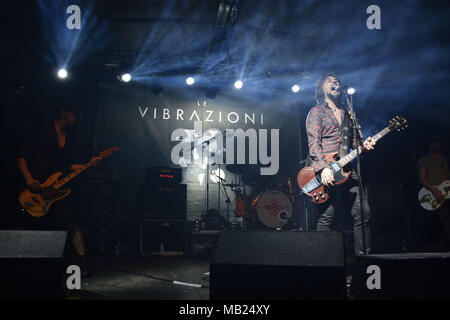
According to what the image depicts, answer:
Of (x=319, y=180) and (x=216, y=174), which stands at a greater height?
(x=216, y=174)

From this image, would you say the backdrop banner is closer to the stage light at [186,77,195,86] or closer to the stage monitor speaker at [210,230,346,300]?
the stage light at [186,77,195,86]

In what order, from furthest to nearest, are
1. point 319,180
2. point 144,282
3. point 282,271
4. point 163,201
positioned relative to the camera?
point 163,201
point 144,282
point 319,180
point 282,271

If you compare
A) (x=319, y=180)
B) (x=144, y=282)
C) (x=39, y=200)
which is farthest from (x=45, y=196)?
(x=319, y=180)

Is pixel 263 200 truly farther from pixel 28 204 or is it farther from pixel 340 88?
pixel 28 204

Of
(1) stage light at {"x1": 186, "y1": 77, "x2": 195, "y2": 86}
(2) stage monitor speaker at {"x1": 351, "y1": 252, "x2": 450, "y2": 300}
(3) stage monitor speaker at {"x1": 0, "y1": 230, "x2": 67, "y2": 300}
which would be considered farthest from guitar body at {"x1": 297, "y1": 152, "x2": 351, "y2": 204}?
(1) stage light at {"x1": 186, "y1": 77, "x2": 195, "y2": 86}

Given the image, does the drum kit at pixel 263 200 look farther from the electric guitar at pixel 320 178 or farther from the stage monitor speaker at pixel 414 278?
the stage monitor speaker at pixel 414 278

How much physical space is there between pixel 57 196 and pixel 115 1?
12.2 feet

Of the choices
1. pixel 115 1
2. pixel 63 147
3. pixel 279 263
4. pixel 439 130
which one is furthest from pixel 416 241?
pixel 115 1

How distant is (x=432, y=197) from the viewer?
5359 millimetres

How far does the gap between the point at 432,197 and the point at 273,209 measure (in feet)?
8.83

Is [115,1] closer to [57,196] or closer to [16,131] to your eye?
[16,131]

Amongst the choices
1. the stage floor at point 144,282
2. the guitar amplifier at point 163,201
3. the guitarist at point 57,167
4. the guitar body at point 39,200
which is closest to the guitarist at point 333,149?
the stage floor at point 144,282

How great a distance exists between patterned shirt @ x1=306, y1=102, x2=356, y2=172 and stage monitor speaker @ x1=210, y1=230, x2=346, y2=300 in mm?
1350

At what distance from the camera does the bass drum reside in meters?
6.47
